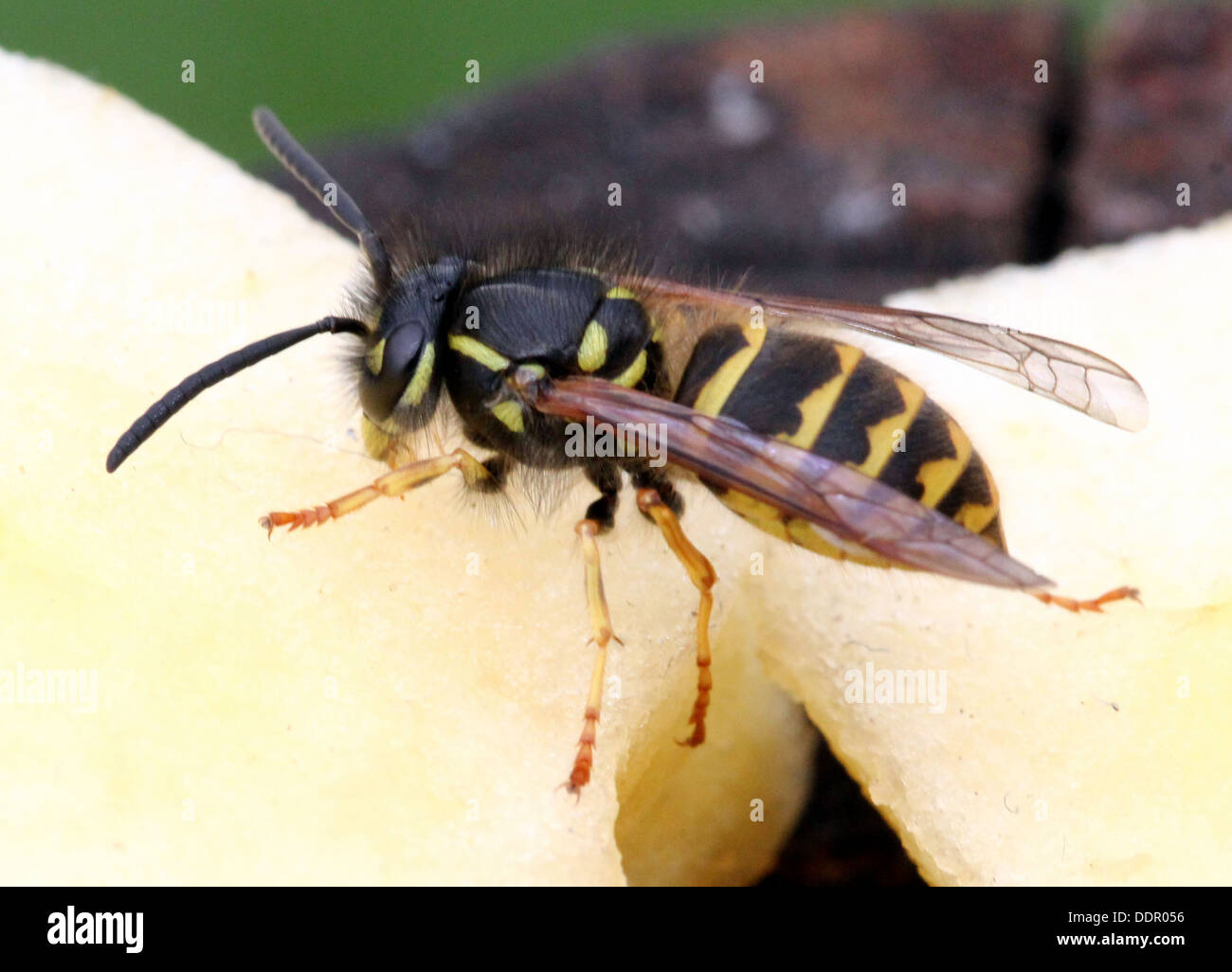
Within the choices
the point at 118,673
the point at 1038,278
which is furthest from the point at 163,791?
the point at 1038,278

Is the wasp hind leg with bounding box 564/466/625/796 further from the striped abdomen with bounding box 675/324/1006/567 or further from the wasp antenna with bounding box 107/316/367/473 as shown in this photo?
the wasp antenna with bounding box 107/316/367/473

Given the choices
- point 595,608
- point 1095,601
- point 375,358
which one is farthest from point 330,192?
point 1095,601

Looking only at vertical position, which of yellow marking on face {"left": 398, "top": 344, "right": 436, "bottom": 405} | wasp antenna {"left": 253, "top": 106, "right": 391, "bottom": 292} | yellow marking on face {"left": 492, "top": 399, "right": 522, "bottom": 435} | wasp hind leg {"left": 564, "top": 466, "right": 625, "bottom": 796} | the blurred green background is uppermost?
the blurred green background

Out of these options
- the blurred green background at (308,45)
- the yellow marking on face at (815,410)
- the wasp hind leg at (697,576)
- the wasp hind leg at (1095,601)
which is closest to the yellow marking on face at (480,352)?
the wasp hind leg at (697,576)

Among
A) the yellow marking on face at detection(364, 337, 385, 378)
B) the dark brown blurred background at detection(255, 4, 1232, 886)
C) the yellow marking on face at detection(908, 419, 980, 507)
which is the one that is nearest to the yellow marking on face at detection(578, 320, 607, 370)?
the yellow marking on face at detection(364, 337, 385, 378)

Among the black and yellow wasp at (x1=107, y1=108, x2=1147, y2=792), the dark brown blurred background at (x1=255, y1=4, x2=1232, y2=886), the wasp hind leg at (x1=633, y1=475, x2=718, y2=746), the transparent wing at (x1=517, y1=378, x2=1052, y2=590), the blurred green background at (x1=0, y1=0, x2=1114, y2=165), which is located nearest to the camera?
the transparent wing at (x1=517, y1=378, x2=1052, y2=590)

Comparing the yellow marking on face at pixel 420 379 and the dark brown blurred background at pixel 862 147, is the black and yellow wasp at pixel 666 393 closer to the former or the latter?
the yellow marking on face at pixel 420 379
